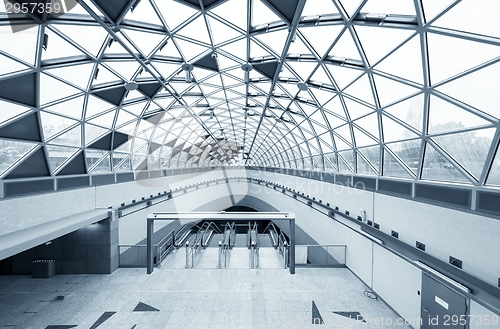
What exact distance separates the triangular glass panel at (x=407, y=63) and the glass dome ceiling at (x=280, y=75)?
0.20 ft

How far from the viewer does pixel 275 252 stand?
23.1 m

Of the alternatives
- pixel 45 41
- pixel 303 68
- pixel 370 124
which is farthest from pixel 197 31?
pixel 370 124

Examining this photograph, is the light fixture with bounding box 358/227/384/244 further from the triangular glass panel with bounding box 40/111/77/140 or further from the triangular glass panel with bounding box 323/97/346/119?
the triangular glass panel with bounding box 40/111/77/140

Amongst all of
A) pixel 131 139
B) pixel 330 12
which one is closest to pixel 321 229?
pixel 330 12

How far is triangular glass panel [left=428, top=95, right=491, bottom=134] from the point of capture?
942cm

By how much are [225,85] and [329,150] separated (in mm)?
13397

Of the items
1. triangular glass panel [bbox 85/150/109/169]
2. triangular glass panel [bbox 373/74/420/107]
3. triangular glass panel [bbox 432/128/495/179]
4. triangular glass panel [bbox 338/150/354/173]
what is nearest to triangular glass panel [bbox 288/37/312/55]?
triangular glass panel [bbox 373/74/420/107]

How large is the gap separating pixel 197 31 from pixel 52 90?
10.3m

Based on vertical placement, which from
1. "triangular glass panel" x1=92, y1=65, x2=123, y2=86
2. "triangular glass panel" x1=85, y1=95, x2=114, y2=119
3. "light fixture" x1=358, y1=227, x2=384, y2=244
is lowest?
"light fixture" x1=358, y1=227, x2=384, y2=244

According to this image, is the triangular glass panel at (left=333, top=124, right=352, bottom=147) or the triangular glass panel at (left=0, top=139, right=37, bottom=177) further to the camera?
the triangular glass panel at (left=333, top=124, right=352, bottom=147)

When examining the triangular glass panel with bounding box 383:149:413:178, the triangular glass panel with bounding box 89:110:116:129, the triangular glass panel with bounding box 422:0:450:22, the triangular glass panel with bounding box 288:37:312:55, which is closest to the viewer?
the triangular glass panel with bounding box 422:0:450:22

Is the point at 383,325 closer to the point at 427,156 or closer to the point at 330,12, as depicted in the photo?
the point at 427,156

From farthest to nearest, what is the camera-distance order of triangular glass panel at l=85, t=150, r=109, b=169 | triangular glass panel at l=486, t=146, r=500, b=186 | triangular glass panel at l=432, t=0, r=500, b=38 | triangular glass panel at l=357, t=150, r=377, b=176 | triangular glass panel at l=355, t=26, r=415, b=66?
triangular glass panel at l=85, t=150, r=109, b=169 → triangular glass panel at l=357, t=150, r=377, b=176 → triangular glass panel at l=355, t=26, r=415, b=66 → triangular glass panel at l=486, t=146, r=500, b=186 → triangular glass panel at l=432, t=0, r=500, b=38

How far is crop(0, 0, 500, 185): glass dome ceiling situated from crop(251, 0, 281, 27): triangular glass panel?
0.07 m
